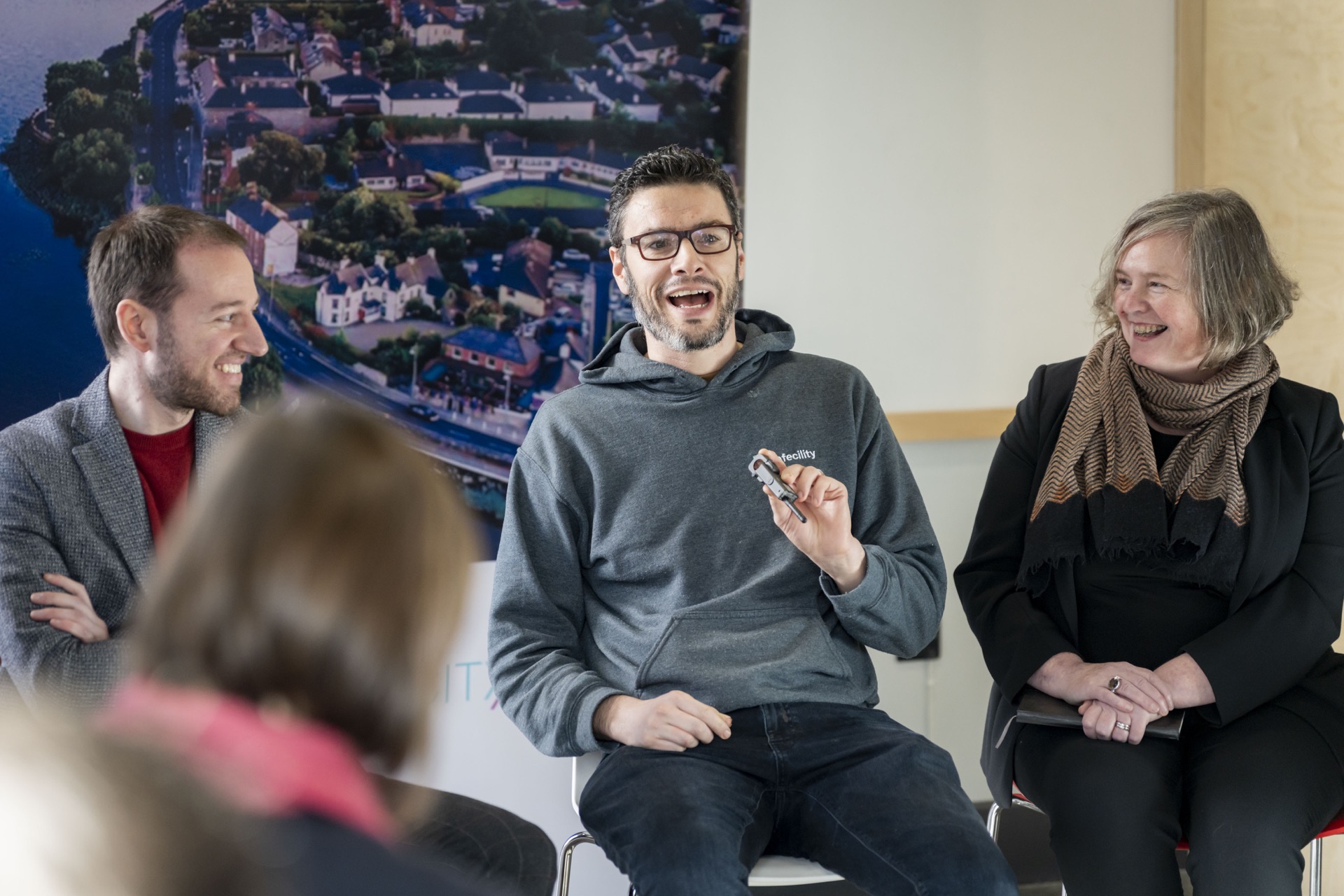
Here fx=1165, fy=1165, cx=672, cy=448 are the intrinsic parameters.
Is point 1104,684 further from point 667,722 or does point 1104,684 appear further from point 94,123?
point 94,123

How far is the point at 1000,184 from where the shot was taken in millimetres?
3062

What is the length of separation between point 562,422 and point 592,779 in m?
0.65

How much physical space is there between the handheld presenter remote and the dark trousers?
0.66 meters

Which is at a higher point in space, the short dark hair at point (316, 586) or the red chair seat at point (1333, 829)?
the short dark hair at point (316, 586)

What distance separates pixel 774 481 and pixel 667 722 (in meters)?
0.42

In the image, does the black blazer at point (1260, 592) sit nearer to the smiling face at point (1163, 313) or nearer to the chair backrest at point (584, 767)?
the smiling face at point (1163, 313)

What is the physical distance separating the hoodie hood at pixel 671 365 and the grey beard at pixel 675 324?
48mm

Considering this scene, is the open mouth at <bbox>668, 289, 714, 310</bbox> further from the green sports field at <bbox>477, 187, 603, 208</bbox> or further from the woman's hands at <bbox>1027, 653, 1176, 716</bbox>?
the woman's hands at <bbox>1027, 653, 1176, 716</bbox>

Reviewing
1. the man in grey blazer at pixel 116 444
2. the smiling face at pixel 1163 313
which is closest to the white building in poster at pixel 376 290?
the man in grey blazer at pixel 116 444

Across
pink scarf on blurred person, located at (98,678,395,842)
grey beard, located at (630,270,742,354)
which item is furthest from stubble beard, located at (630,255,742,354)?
pink scarf on blurred person, located at (98,678,395,842)

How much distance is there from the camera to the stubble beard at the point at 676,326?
2191mm

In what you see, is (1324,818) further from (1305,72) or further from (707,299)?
(1305,72)

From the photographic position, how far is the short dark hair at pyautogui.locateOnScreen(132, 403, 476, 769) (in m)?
0.79

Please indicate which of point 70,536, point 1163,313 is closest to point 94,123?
point 70,536
